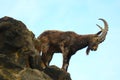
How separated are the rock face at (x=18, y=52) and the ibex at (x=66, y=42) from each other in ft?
15.1

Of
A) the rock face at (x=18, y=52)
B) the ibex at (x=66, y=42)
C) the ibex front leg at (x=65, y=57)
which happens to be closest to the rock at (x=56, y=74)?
the rock face at (x=18, y=52)

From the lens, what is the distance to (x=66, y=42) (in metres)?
25.3

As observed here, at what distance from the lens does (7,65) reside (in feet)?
57.3

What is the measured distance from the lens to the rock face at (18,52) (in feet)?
57.3

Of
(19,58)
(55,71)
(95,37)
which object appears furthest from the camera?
(95,37)

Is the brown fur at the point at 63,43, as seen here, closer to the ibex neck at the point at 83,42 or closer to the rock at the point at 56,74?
the ibex neck at the point at 83,42

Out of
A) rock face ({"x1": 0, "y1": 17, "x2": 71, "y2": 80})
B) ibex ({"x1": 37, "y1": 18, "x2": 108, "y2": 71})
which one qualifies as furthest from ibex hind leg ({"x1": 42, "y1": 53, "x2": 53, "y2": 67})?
rock face ({"x1": 0, "y1": 17, "x2": 71, "y2": 80})

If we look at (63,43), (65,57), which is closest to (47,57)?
(65,57)

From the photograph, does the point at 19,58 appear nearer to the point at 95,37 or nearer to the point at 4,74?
the point at 4,74

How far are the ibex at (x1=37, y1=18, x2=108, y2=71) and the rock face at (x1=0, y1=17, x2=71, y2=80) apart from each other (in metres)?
4.61

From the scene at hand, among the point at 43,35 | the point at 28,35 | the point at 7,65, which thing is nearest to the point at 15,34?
the point at 28,35

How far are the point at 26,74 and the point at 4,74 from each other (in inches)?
→ 45.0

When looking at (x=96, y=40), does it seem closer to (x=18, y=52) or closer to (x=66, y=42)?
(x=66, y=42)

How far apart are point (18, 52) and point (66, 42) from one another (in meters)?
6.61
